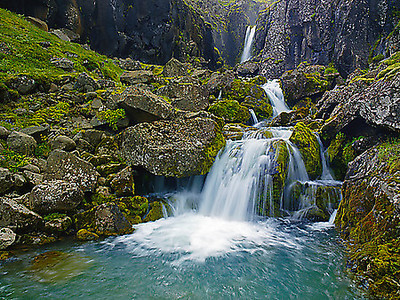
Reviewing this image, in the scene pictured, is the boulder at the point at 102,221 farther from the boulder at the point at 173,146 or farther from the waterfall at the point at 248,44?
the waterfall at the point at 248,44

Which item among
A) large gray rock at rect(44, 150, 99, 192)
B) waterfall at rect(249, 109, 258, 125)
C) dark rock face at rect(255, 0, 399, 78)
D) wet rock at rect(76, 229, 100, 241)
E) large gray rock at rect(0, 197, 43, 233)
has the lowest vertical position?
wet rock at rect(76, 229, 100, 241)

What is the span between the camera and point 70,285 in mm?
3859

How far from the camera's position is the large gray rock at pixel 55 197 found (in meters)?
5.52

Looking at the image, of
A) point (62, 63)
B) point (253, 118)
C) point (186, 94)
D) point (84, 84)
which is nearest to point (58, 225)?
point (84, 84)

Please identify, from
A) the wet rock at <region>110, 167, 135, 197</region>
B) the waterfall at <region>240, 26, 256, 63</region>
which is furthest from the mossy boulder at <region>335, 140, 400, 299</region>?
the waterfall at <region>240, 26, 256, 63</region>

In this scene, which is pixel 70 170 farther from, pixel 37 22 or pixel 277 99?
pixel 277 99

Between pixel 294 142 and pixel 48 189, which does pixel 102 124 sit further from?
pixel 294 142

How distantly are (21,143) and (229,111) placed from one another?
10601 millimetres

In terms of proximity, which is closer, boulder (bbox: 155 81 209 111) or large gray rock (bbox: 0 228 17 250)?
large gray rock (bbox: 0 228 17 250)

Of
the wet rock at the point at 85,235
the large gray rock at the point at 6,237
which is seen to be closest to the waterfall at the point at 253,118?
the wet rock at the point at 85,235

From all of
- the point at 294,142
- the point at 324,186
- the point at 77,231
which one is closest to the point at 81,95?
the point at 77,231

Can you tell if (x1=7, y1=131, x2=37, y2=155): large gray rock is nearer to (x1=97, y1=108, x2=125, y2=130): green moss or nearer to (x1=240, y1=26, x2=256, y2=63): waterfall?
(x1=97, y1=108, x2=125, y2=130): green moss

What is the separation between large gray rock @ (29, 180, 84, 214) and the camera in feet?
18.1

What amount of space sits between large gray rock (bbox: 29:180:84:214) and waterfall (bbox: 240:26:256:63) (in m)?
45.3
